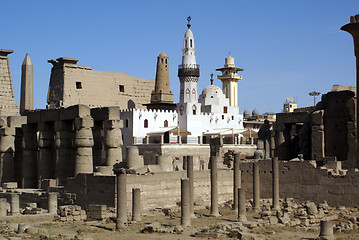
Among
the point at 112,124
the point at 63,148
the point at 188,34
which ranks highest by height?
the point at 188,34

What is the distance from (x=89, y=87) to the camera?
5069 cm

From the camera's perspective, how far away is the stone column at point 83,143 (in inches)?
1112

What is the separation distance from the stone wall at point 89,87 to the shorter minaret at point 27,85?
6356 millimetres

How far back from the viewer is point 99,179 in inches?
1006

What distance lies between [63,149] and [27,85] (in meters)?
11.8

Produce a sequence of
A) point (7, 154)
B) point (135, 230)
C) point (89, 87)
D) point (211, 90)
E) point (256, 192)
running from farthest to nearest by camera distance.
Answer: point (211, 90) → point (89, 87) → point (7, 154) → point (256, 192) → point (135, 230)

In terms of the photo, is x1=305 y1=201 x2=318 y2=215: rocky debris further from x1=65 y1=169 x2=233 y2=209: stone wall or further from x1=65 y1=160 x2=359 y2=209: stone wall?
A: x1=65 y1=169 x2=233 y2=209: stone wall

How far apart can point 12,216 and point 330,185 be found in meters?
12.5

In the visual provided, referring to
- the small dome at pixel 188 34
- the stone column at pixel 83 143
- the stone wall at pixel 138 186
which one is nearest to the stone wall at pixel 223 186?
the stone wall at pixel 138 186

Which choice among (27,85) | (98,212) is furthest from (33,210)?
(27,85)

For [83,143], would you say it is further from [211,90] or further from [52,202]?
[211,90]

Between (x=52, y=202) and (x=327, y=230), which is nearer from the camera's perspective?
(x=327, y=230)

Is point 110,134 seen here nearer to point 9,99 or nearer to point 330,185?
point 330,185

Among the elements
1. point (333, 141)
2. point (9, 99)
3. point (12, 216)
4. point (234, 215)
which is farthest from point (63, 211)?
point (9, 99)
